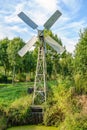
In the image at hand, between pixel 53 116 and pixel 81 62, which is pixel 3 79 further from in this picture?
pixel 53 116

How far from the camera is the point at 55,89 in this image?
29.9 meters

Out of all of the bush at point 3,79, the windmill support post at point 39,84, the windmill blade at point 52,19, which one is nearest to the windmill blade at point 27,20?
the windmill blade at point 52,19

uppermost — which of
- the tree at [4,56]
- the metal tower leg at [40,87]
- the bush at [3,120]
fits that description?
the tree at [4,56]

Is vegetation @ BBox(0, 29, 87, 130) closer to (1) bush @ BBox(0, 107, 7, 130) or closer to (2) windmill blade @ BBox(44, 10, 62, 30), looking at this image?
(1) bush @ BBox(0, 107, 7, 130)

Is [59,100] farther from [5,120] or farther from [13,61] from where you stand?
[13,61]

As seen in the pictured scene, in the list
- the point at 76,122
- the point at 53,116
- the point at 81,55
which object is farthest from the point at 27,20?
the point at 76,122

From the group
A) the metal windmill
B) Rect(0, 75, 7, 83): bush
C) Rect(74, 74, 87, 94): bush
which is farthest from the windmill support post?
Rect(0, 75, 7, 83): bush

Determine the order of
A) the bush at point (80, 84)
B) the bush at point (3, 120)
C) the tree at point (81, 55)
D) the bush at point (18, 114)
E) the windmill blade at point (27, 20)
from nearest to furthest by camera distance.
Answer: the bush at point (3, 120)
the bush at point (18, 114)
the bush at point (80, 84)
the windmill blade at point (27, 20)
the tree at point (81, 55)

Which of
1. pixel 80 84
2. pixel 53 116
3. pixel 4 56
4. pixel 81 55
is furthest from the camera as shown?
pixel 4 56

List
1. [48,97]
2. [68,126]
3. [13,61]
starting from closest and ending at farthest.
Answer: [68,126] → [48,97] → [13,61]

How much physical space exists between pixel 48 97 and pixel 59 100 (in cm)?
364

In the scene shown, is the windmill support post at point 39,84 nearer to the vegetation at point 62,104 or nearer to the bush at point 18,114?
the vegetation at point 62,104

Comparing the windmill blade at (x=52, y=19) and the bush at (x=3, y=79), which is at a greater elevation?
the windmill blade at (x=52, y=19)

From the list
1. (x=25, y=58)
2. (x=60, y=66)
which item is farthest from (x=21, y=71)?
(x=60, y=66)
